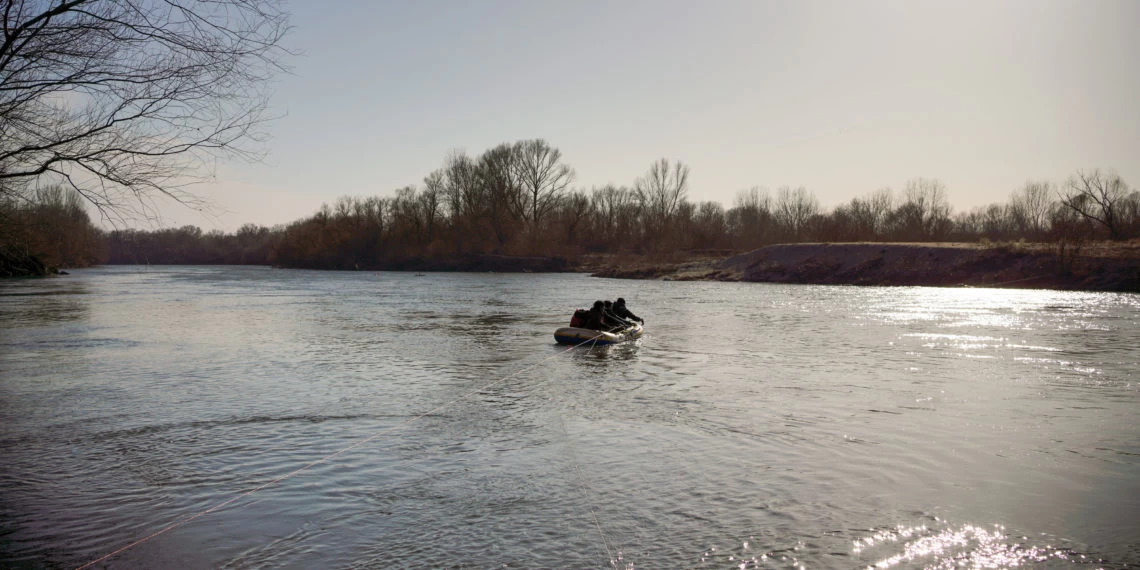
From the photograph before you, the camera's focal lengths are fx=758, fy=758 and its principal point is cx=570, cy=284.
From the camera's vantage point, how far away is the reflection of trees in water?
23.7 meters

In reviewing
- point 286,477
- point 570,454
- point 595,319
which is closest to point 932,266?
point 595,319

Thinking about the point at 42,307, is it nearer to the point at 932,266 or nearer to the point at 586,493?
the point at 586,493

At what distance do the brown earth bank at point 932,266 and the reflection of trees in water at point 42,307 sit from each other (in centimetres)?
3686

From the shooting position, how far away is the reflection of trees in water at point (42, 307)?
2366 cm

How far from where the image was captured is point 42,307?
28484 millimetres

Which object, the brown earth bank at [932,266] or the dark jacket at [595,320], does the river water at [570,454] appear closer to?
the dark jacket at [595,320]

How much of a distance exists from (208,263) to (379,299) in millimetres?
106449

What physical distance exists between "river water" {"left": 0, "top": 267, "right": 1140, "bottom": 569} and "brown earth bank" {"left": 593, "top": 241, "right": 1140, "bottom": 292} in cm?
2553

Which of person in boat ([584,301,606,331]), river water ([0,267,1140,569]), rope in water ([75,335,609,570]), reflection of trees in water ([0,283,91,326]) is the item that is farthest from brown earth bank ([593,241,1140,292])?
rope in water ([75,335,609,570])

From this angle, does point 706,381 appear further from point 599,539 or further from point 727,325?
point 727,325

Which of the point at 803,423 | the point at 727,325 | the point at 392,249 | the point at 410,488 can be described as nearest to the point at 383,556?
the point at 410,488

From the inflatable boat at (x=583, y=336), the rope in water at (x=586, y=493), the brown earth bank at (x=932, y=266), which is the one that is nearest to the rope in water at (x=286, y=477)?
the rope in water at (x=586, y=493)

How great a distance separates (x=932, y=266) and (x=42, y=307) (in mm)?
45265

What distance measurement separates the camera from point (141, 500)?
21.6 feet
